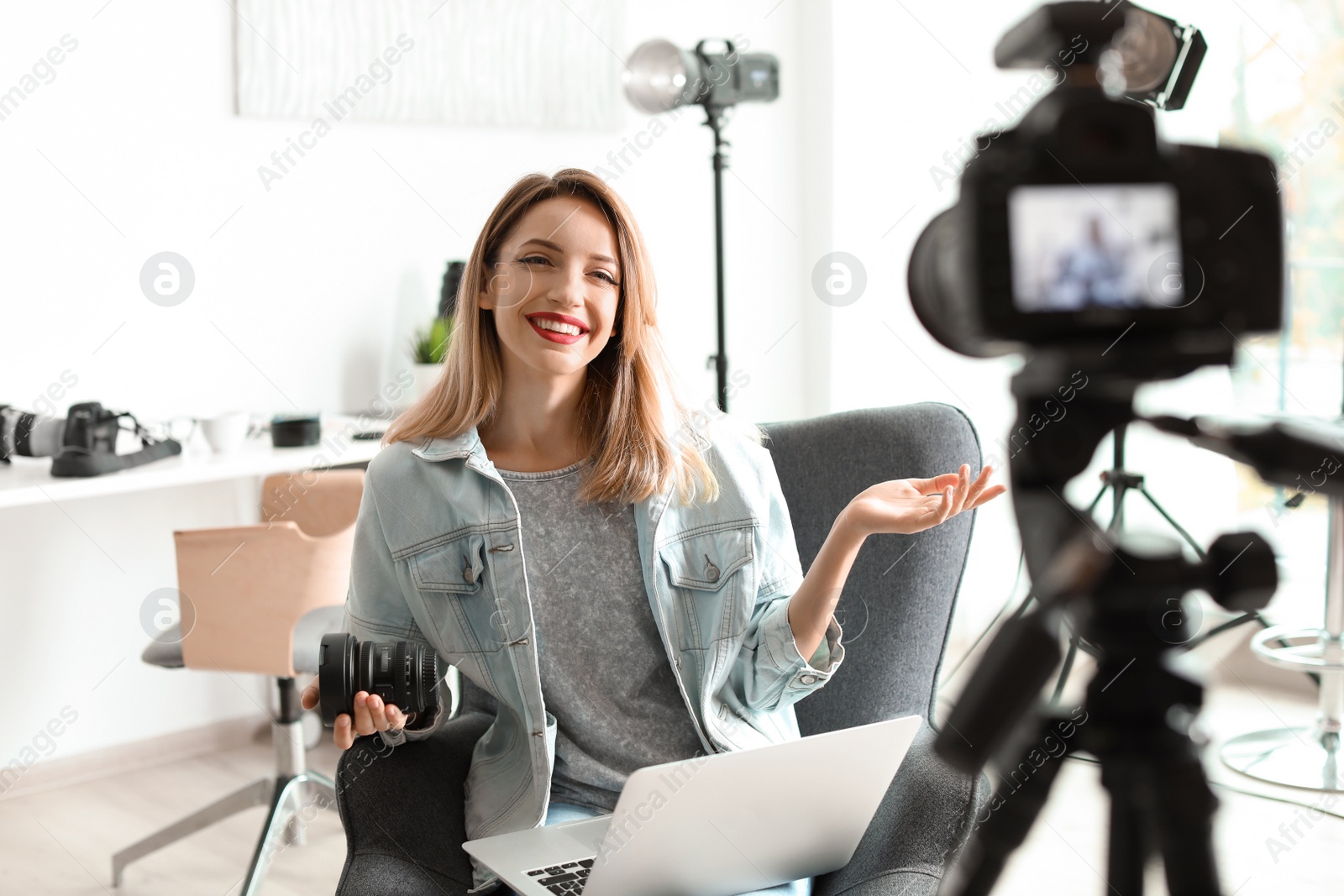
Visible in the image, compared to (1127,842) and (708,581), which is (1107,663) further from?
(708,581)

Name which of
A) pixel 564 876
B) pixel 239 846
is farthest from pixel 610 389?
pixel 239 846

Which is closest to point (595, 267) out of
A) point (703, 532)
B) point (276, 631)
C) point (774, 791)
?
point (703, 532)

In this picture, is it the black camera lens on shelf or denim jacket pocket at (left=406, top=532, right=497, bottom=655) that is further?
denim jacket pocket at (left=406, top=532, right=497, bottom=655)

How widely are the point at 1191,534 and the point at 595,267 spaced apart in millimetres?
2368

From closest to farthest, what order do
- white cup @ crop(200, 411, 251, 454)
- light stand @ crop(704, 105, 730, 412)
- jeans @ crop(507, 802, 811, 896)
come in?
jeans @ crop(507, 802, 811, 896)
white cup @ crop(200, 411, 251, 454)
light stand @ crop(704, 105, 730, 412)

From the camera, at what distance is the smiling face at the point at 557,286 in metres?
1.42

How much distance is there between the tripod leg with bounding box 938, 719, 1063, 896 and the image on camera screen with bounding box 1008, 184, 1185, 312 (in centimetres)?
22

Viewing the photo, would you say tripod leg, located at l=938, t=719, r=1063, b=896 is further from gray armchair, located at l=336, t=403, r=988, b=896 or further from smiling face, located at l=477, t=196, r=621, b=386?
smiling face, located at l=477, t=196, r=621, b=386

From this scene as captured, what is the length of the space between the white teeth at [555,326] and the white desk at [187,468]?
1.00 meters

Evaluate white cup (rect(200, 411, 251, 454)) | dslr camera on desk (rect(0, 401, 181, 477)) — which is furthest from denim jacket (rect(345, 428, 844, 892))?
white cup (rect(200, 411, 251, 454))

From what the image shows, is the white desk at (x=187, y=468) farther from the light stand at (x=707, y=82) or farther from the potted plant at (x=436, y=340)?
the light stand at (x=707, y=82)

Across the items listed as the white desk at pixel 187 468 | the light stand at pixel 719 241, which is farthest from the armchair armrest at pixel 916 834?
the light stand at pixel 719 241

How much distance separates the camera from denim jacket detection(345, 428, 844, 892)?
1.38 metres

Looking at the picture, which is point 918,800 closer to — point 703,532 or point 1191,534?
point 703,532
